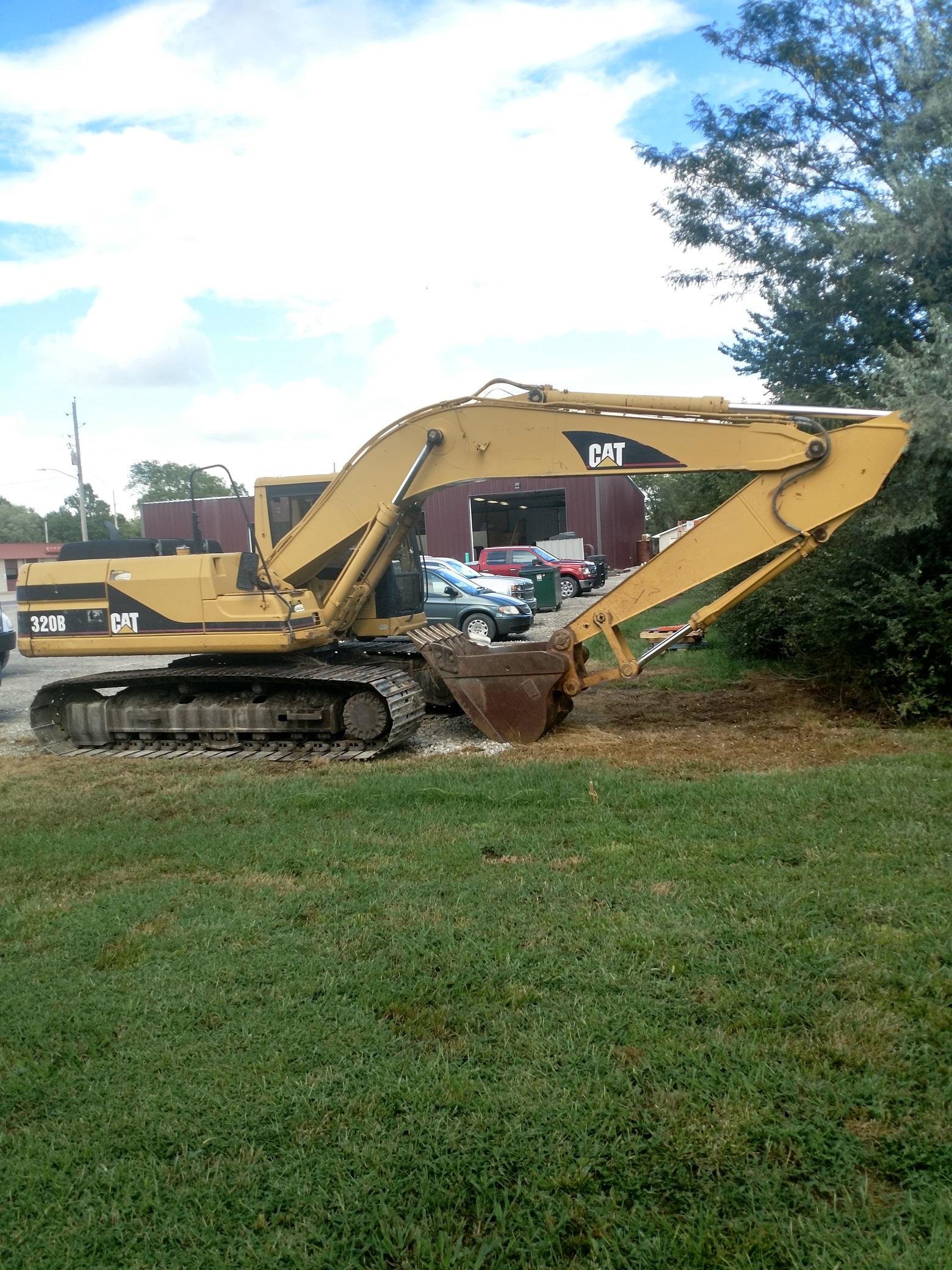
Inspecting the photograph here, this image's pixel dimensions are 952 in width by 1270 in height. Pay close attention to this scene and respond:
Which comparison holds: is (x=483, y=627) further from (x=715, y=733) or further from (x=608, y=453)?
(x=608, y=453)

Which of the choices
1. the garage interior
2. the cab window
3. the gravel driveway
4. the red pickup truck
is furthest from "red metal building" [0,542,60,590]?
the cab window

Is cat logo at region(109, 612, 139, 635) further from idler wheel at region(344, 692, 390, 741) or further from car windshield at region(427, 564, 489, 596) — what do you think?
car windshield at region(427, 564, 489, 596)

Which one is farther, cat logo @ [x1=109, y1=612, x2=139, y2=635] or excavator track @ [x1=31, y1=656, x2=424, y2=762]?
cat logo @ [x1=109, y1=612, x2=139, y2=635]

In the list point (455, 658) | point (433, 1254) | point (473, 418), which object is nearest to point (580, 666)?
point (455, 658)

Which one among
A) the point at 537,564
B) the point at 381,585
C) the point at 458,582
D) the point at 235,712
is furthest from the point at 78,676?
the point at 537,564

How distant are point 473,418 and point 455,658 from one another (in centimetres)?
221

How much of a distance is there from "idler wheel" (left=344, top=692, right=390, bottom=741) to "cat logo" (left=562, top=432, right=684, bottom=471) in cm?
286

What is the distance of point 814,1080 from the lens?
3389 millimetres

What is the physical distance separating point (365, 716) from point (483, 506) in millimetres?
41934

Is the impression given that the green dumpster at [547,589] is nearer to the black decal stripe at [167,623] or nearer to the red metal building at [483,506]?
the black decal stripe at [167,623]

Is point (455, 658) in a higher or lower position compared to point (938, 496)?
lower

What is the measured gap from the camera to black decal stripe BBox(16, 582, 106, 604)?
9625 millimetres

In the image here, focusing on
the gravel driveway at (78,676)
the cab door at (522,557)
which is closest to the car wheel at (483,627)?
the gravel driveway at (78,676)

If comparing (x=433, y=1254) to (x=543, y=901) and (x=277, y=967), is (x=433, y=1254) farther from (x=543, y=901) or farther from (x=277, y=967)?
(x=543, y=901)
